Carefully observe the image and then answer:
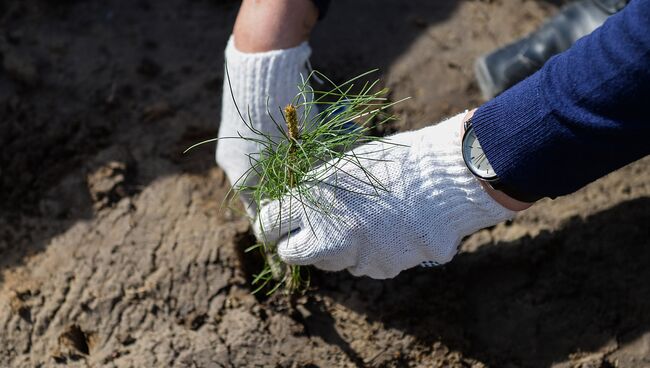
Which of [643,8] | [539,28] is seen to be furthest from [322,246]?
[539,28]

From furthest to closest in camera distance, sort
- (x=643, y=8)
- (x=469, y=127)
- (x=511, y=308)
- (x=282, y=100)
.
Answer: (x=511, y=308), (x=282, y=100), (x=469, y=127), (x=643, y=8)

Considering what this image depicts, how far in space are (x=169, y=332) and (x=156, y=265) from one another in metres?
0.18

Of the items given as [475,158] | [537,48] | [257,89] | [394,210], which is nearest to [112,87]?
[257,89]

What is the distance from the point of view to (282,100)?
5.44ft

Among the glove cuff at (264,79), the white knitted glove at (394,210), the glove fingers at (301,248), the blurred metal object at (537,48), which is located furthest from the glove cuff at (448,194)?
the blurred metal object at (537,48)

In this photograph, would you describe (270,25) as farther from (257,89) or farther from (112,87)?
(112,87)

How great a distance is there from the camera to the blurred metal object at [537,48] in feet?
7.01

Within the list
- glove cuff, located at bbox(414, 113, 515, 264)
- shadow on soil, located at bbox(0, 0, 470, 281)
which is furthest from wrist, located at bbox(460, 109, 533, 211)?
shadow on soil, located at bbox(0, 0, 470, 281)

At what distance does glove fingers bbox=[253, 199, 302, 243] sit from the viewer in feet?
4.88

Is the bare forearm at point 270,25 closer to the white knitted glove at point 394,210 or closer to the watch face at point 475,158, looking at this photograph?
the white knitted glove at point 394,210

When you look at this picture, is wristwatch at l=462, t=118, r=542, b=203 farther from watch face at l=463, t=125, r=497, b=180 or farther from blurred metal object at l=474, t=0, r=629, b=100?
blurred metal object at l=474, t=0, r=629, b=100

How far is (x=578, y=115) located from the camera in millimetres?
1269

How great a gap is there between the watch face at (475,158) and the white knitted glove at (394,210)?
0.09 feet

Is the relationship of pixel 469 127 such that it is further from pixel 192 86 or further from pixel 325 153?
pixel 192 86
